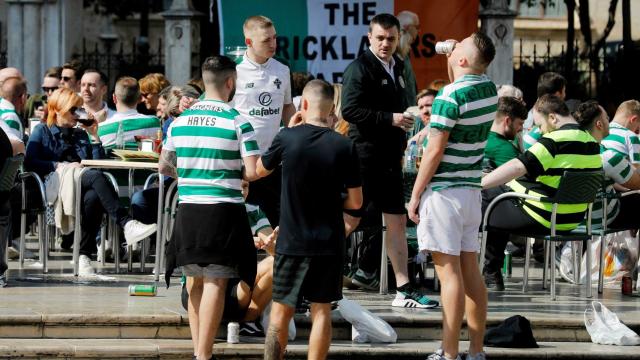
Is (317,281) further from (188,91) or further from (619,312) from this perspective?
(188,91)

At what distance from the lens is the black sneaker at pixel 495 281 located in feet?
41.3

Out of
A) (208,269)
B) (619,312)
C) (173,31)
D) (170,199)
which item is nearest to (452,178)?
(208,269)

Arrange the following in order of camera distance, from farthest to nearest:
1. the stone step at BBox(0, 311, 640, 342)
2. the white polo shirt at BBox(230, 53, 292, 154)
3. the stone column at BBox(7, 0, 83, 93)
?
the stone column at BBox(7, 0, 83, 93) < the white polo shirt at BBox(230, 53, 292, 154) < the stone step at BBox(0, 311, 640, 342)

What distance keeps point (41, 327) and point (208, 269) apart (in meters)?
1.43

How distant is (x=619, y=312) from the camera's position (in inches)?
456

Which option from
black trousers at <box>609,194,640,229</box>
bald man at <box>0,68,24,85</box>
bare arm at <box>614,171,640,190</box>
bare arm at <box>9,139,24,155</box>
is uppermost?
bald man at <box>0,68,24,85</box>

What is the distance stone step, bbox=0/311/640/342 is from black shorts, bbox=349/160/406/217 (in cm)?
102

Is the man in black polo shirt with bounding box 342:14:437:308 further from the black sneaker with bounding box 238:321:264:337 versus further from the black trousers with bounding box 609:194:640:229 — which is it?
the black trousers with bounding box 609:194:640:229

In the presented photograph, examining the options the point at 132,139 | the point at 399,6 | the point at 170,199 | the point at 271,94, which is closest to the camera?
the point at 271,94

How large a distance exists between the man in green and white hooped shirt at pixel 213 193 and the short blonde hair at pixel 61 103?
4025 millimetres

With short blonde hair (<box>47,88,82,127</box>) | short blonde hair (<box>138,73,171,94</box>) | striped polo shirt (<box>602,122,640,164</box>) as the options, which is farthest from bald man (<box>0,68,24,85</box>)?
striped polo shirt (<box>602,122,640,164</box>)

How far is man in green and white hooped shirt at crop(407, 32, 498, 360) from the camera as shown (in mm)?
9680

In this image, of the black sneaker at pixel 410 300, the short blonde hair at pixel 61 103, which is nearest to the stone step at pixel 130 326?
the black sneaker at pixel 410 300

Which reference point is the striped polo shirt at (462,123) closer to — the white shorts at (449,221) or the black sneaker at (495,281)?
the white shorts at (449,221)
